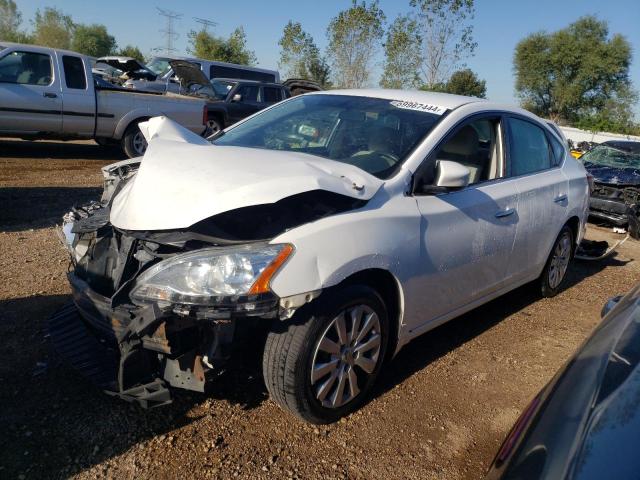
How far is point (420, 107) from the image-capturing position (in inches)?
137

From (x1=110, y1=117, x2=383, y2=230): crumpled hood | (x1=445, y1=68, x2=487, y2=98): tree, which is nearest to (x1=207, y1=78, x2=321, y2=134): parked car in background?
(x1=110, y1=117, x2=383, y2=230): crumpled hood

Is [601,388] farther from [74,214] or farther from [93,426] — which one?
[74,214]

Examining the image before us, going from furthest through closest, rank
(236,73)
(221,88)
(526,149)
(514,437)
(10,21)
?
(10,21), (236,73), (221,88), (526,149), (514,437)

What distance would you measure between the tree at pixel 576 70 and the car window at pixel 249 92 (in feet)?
126

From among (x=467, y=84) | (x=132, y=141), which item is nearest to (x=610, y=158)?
(x=132, y=141)

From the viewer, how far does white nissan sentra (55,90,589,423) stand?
2.36 m

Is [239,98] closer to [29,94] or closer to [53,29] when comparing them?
[29,94]

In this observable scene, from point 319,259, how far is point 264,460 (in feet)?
3.26

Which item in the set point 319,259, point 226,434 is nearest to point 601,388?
point 319,259

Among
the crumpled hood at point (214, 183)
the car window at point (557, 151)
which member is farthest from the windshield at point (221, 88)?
the crumpled hood at point (214, 183)

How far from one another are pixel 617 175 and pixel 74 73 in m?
10.0

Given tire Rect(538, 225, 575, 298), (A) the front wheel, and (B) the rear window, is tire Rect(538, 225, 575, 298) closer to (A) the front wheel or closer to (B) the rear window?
(A) the front wheel

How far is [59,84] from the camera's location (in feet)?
31.6

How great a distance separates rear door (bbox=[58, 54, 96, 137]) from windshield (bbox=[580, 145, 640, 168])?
31.6 ft
